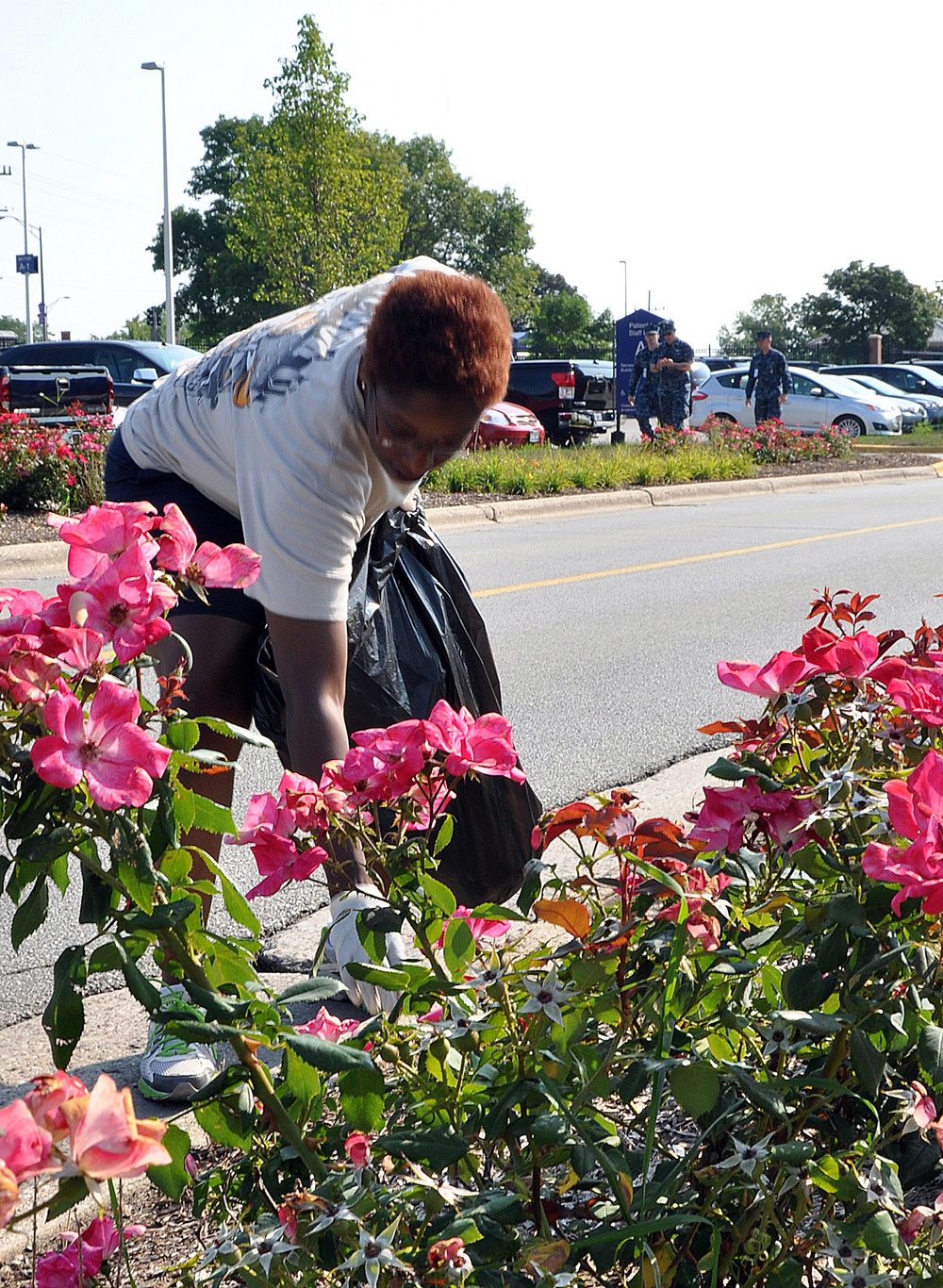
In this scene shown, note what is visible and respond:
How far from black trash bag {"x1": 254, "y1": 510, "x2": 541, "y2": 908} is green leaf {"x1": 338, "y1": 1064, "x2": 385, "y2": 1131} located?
1.42m

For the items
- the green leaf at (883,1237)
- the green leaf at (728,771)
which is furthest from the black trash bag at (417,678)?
the green leaf at (883,1237)

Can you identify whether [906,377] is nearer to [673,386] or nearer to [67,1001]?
[673,386]

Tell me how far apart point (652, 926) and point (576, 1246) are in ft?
1.01

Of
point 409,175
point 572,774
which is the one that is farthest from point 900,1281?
point 409,175

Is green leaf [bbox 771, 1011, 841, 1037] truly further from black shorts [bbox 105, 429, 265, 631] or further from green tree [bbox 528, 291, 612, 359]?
green tree [bbox 528, 291, 612, 359]

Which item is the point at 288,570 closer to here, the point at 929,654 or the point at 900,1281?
the point at 929,654

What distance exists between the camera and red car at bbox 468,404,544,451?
20.2 meters

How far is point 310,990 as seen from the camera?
4.15 ft

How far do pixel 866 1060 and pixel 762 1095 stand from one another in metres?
0.11

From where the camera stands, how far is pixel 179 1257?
6.28 ft

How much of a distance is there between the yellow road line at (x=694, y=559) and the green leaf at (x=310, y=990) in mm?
5805

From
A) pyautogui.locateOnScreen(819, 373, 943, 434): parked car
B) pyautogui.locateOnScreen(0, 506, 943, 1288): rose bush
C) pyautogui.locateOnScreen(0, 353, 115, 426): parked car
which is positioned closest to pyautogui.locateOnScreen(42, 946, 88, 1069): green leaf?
pyautogui.locateOnScreen(0, 506, 943, 1288): rose bush

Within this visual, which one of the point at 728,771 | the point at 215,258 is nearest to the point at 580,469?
the point at 728,771

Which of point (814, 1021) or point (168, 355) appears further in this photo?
point (168, 355)
